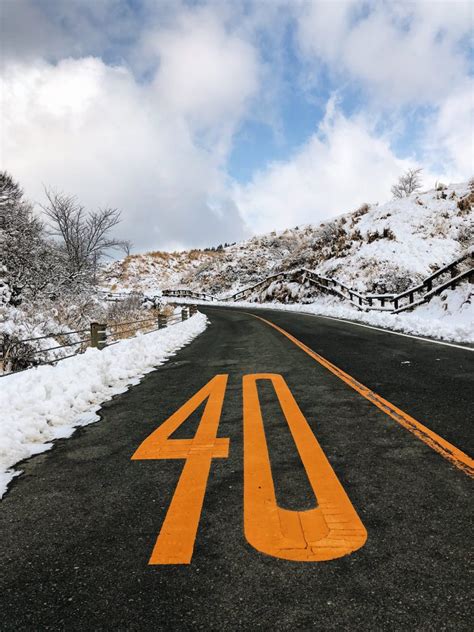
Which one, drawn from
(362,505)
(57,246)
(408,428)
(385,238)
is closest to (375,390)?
(408,428)

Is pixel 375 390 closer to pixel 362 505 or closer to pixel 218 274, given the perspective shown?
pixel 362 505

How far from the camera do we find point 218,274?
57.7 meters

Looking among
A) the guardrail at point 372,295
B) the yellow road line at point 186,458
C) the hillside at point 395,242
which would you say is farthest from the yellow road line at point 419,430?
the hillside at point 395,242

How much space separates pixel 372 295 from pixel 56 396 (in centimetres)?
1891

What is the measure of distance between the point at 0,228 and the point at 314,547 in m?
17.1

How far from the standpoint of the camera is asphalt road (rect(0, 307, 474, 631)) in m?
1.79

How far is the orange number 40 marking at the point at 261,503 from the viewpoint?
2244mm

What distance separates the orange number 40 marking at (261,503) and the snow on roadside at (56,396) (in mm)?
1250

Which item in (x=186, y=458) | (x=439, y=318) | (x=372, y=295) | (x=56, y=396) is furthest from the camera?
(x=372, y=295)

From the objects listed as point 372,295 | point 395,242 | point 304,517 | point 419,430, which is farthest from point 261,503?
point 395,242

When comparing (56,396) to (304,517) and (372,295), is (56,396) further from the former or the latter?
(372,295)

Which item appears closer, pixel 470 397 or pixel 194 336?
pixel 470 397

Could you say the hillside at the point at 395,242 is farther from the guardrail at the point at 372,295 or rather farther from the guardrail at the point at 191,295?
the guardrail at the point at 191,295

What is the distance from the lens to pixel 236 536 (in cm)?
238
